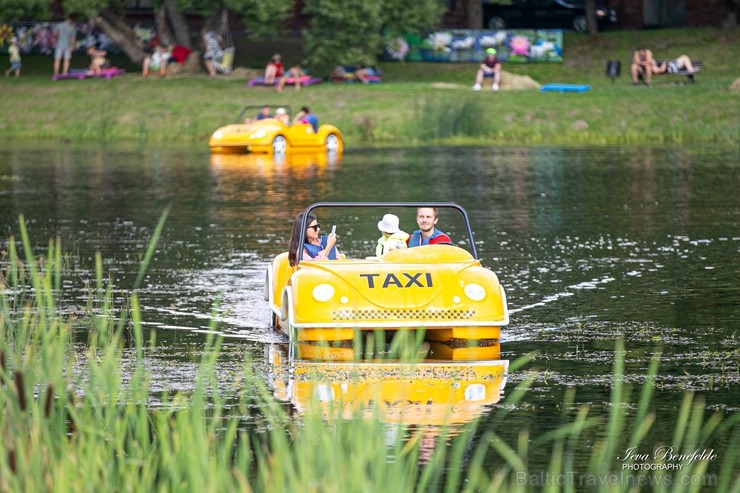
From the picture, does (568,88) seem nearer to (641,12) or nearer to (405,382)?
(641,12)

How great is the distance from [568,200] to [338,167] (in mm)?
8013

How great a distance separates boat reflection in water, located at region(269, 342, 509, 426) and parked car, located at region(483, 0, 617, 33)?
4522cm

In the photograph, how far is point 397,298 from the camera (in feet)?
37.6

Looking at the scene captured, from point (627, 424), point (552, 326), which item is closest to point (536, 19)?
point (552, 326)

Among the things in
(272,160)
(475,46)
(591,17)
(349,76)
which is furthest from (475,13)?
(272,160)

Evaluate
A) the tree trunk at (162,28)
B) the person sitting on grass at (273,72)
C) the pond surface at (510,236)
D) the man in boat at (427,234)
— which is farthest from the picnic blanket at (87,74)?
the man in boat at (427,234)

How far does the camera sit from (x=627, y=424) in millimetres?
8867

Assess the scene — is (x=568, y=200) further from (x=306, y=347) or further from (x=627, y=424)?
(x=627, y=424)

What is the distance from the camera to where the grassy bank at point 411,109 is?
3894cm

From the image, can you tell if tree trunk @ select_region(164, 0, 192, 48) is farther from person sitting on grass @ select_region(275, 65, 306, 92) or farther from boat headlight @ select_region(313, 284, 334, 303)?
boat headlight @ select_region(313, 284, 334, 303)

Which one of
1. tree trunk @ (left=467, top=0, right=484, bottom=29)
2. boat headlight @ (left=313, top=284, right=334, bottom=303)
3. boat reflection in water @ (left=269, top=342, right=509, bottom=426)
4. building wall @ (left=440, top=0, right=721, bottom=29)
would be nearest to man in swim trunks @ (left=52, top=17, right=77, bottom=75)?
tree trunk @ (left=467, top=0, right=484, bottom=29)

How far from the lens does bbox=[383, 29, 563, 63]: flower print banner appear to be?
51.0 m

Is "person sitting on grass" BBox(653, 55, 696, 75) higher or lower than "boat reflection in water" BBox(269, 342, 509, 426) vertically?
lower

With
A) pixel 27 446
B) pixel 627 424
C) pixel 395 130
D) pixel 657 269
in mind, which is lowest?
pixel 395 130
